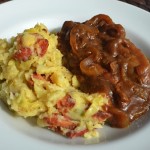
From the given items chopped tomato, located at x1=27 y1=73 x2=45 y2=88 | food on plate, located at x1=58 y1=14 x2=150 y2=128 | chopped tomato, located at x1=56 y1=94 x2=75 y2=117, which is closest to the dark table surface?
food on plate, located at x1=58 y1=14 x2=150 y2=128

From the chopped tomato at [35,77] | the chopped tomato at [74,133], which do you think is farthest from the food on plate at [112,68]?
the chopped tomato at [35,77]

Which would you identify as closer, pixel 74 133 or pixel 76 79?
pixel 74 133

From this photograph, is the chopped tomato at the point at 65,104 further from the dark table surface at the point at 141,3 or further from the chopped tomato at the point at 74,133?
the dark table surface at the point at 141,3

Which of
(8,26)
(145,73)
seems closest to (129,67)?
(145,73)

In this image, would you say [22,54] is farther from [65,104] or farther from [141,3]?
[141,3]

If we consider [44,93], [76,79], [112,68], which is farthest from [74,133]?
[112,68]

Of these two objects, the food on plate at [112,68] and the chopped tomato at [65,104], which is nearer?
the chopped tomato at [65,104]

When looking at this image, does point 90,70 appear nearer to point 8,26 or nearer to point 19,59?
point 19,59
